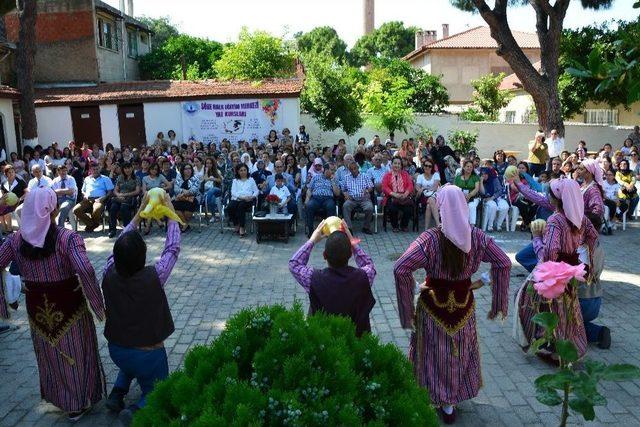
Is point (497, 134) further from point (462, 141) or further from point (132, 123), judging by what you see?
point (132, 123)

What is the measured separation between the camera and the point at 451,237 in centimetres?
399

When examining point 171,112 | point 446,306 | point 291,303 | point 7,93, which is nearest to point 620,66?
point 446,306

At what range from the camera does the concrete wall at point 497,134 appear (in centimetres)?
2369

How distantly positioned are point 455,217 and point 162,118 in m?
19.8

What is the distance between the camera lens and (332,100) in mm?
21641

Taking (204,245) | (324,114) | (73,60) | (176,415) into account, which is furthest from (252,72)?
(176,415)

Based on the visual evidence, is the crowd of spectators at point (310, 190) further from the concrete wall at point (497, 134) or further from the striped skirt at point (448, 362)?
the concrete wall at point (497, 134)

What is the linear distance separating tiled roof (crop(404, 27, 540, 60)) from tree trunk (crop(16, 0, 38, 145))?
2930cm

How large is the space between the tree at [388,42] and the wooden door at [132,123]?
47536mm

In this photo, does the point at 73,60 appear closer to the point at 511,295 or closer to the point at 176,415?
the point at 511,295

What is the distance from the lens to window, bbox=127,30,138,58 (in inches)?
1311

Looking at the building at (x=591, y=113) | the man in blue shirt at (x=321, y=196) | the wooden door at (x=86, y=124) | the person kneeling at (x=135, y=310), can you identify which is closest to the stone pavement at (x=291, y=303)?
the man in blue shirt at (x=321, y=196)

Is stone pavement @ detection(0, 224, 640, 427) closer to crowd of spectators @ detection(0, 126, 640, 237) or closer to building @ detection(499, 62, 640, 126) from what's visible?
crowd of spectators @ detection(0, 126, 640, 237)

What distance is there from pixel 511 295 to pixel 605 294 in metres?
1.22
